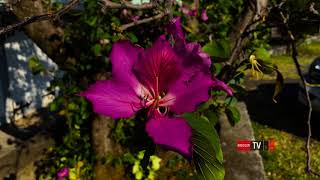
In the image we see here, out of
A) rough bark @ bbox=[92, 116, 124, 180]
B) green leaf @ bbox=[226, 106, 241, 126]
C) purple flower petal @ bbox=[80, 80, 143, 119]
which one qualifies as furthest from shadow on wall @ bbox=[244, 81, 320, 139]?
purple flower petal @ bbox=[80, 80, 143, 119]

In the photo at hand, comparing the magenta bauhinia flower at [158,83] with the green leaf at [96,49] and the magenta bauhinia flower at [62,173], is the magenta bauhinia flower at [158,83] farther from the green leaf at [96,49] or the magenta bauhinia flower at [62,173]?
the magenta bauhinia flower at [62,173]

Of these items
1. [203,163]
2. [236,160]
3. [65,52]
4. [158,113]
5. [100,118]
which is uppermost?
[158,113]

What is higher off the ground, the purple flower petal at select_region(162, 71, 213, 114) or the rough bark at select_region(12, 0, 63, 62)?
the purple flower petal at select_region(162, 71, 213, 114)

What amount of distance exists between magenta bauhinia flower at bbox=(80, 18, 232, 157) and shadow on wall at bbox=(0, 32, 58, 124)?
771 centimetres

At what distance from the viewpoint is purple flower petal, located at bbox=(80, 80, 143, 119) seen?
2.61 ft

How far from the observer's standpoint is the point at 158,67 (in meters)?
0.77

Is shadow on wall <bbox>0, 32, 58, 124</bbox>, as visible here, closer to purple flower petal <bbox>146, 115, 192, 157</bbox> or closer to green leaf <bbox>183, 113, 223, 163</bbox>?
green leaf <bbox>183, 113, 223, 163</bbox>

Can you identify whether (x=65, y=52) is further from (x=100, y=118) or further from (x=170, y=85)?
(x=170, y=85)

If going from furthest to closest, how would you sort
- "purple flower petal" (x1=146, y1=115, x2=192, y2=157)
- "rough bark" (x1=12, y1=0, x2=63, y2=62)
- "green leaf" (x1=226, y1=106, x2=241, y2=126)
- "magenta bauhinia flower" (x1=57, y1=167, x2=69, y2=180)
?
"magenta bauhinia flower" (x1=57, y1=167, x2=69, y2=180)
"rough bark" (x1=12, y1=0, x2=63, y2=62)
"green leaf" (x1=226, y1=106, x2=241, y2=126)
"purple flower petal" (x1=146, y1=115, x2=192, y2=157)

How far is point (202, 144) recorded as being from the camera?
814 millimetres

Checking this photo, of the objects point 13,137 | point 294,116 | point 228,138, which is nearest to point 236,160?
point 228,138

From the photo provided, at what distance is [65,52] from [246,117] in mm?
3057

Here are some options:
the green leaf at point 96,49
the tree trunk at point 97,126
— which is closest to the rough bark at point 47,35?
the tree trunk at point 97,126

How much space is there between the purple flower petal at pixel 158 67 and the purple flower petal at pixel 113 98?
0.03 m
